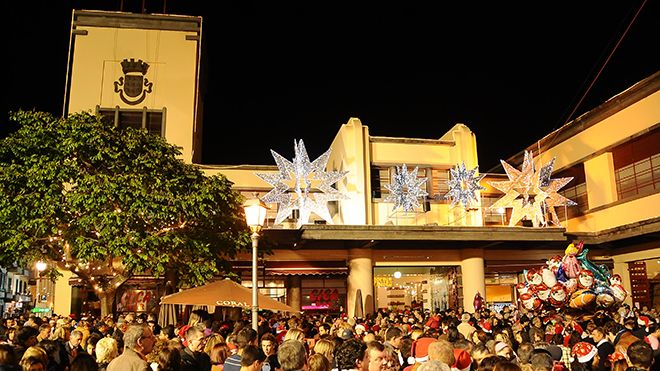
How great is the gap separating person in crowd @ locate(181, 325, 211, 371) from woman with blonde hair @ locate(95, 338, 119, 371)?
84 centimetres

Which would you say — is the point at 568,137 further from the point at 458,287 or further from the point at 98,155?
the point at 98,155

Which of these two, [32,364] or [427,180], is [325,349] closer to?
[32,364]

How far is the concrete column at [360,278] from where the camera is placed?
23.8m

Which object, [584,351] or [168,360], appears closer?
[168,360]

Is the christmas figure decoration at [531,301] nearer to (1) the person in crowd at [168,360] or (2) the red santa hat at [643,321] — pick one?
(2) the red santa hat at [643,321]

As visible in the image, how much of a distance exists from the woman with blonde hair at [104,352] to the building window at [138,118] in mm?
21086

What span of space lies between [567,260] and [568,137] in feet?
41.4

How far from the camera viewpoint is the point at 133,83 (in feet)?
90.3

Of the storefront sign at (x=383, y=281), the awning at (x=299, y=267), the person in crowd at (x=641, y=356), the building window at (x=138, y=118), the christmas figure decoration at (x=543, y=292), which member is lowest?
the person in crowd at (x=641, y=356)

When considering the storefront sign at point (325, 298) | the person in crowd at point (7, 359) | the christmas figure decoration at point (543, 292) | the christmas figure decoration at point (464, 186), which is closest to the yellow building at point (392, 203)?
the storefront sign at point (325, 298)

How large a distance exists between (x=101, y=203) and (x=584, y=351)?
13.3 metres

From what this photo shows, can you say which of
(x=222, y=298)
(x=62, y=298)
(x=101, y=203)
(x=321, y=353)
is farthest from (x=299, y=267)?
(x=321, y=353)

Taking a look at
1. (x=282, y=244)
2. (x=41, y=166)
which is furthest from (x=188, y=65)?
(x=41, y=166)

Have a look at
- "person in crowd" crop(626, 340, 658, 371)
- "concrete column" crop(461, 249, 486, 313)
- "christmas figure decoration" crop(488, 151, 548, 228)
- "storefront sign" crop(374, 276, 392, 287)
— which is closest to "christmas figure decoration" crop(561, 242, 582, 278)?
"christmas figure decoration" crop(488, 151, 548, 228)
